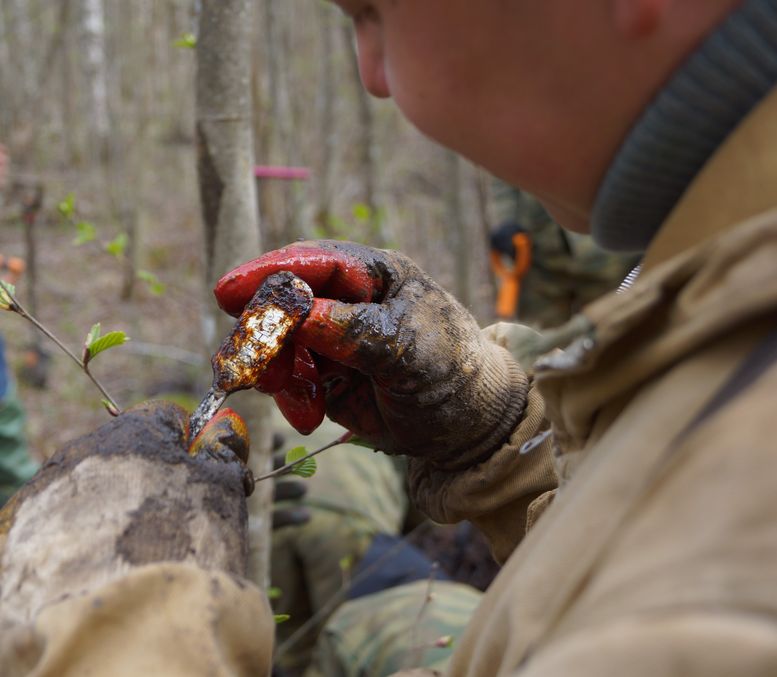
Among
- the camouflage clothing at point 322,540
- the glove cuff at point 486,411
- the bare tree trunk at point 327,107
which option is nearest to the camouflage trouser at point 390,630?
the camouflage clothing at point 322,540

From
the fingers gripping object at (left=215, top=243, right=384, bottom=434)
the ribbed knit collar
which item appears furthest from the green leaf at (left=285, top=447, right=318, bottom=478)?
the ribbed knit collar

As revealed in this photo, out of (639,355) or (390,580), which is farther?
(390,580)

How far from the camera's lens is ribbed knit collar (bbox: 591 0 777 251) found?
0.72 m

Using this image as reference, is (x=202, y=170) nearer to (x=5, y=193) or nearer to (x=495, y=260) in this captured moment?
(x=495, y=260)

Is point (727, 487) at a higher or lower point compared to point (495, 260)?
higher

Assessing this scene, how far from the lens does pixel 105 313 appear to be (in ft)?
25.9

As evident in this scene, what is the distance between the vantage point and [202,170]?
6.47ft

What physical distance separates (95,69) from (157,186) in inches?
87.7

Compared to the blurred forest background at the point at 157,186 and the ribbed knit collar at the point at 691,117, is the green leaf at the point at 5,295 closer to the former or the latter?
the blurred forest background at the point at 157,186

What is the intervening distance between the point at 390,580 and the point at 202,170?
1912mm

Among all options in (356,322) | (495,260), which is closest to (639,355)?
(356,322)

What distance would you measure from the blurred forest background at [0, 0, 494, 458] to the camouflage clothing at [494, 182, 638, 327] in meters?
0.40

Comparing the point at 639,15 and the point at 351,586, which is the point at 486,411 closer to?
the point at 639,15

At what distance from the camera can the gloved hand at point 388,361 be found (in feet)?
4.61
